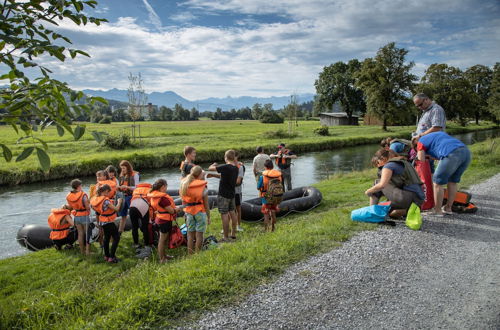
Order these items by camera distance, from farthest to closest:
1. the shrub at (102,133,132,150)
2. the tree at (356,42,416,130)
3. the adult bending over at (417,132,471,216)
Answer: the tree at (356,42,416,130) < the shrub at (102,133,132,150) < the adult bending over at (417,132,471,216)

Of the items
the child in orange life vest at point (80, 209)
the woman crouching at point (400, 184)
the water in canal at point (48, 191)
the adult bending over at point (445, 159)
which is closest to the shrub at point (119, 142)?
the water in canal at point (48, 191)

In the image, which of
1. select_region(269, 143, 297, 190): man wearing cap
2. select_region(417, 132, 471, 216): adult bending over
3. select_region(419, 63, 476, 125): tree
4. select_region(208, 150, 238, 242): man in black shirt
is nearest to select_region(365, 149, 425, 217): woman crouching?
select_region(417, 132, 471, 216): adult bending over

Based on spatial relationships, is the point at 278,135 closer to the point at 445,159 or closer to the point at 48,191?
the point at 48,191

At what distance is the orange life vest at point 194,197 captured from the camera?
664 cm

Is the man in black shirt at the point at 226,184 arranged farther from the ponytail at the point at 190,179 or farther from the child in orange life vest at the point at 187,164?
the ponytail at the point at 190,179

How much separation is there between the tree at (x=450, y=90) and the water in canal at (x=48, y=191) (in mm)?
39612

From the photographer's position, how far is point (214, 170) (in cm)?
791

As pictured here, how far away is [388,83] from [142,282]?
2091 inches

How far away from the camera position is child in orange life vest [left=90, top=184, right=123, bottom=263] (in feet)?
22.7

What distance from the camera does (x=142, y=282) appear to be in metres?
4.48

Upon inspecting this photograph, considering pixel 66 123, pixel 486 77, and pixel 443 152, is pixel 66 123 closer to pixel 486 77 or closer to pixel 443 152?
pixel 443 152

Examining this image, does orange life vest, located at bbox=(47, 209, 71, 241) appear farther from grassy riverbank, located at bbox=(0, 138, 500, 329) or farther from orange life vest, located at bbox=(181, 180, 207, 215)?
orange life vest, located at bbox=(181, 180, 207, 215)

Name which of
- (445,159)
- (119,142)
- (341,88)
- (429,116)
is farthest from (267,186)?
(341,88)

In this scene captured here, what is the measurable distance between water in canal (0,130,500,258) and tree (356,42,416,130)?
24.9 meters
